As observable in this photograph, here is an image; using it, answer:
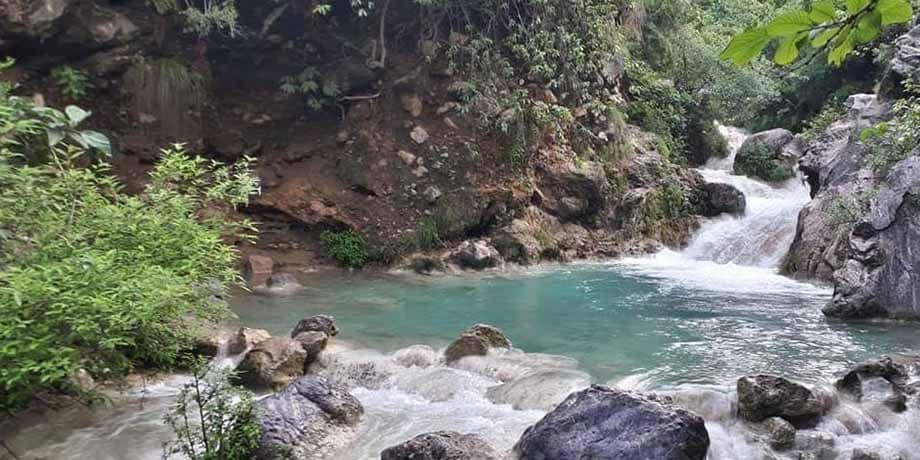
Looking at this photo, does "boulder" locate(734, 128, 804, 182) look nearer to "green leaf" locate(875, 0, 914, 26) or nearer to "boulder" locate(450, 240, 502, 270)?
"boulder" locate(450, 240, 502, 270)

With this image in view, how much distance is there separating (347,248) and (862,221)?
8637mm

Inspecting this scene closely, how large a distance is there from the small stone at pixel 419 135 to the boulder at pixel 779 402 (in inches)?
373

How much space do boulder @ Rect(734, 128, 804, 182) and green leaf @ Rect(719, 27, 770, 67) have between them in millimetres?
17644

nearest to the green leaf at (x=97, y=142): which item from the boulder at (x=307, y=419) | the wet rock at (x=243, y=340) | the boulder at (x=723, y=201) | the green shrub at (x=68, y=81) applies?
the boulder at (x=307, y=419)

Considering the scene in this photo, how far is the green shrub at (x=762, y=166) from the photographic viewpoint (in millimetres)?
17219

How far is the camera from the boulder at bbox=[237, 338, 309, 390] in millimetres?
6500

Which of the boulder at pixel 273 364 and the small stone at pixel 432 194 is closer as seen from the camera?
the boulder at pixel 273 364

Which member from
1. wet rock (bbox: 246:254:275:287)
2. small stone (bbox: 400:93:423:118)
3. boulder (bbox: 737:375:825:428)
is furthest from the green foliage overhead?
small stone (bbox: 400:93:423:118)

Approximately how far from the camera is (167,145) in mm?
12742

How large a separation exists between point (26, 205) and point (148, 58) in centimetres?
967

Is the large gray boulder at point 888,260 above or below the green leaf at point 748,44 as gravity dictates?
below

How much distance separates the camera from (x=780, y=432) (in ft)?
16.8

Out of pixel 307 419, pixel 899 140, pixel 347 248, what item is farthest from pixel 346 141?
pixel 899 140

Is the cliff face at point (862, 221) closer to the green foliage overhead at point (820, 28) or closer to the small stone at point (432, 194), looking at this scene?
the small stone at point (432, 194)
